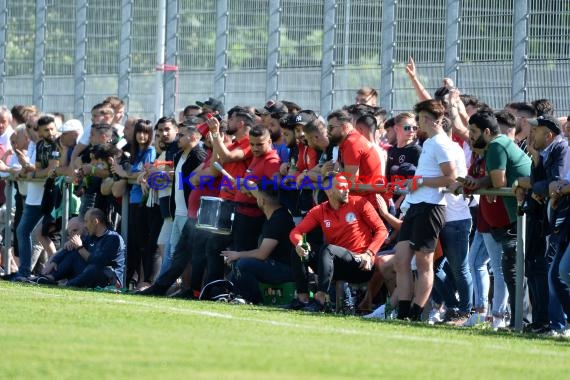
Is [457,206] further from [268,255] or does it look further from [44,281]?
[44,281]

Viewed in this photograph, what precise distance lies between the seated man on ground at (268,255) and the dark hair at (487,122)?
9.75ft

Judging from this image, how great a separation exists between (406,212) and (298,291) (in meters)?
1.70

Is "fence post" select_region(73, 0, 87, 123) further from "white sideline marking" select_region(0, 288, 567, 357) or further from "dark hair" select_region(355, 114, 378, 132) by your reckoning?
"dark hair" select_region(355, 114, 378, 132)

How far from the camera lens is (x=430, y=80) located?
1775cm

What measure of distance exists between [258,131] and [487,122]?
3.12 meters

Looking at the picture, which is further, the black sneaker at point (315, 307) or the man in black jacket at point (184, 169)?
the man in black jacket at point (184, 169)

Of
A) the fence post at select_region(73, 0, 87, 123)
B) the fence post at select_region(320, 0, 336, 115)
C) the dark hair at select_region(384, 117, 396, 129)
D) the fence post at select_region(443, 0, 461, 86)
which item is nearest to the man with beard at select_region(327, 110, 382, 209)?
the dark hair at select_region(384, 117, 396, 129)

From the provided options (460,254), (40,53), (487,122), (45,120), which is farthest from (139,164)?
(40,53)

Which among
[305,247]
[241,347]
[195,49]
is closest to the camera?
[241,347]

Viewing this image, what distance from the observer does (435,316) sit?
46.2ft

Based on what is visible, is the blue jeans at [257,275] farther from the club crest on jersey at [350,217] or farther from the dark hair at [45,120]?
the dark hair at [45,120]

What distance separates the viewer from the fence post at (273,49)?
20.5m

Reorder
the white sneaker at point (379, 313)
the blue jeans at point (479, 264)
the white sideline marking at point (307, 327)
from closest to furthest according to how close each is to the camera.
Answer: the white sideline marking at point (307, 327)
the blue jeans at point (479, 264)
the white sneaker at point (379, 313)

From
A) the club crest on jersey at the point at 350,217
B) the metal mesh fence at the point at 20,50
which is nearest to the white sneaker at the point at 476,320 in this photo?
the club crest on jersey at the point at 350,217
